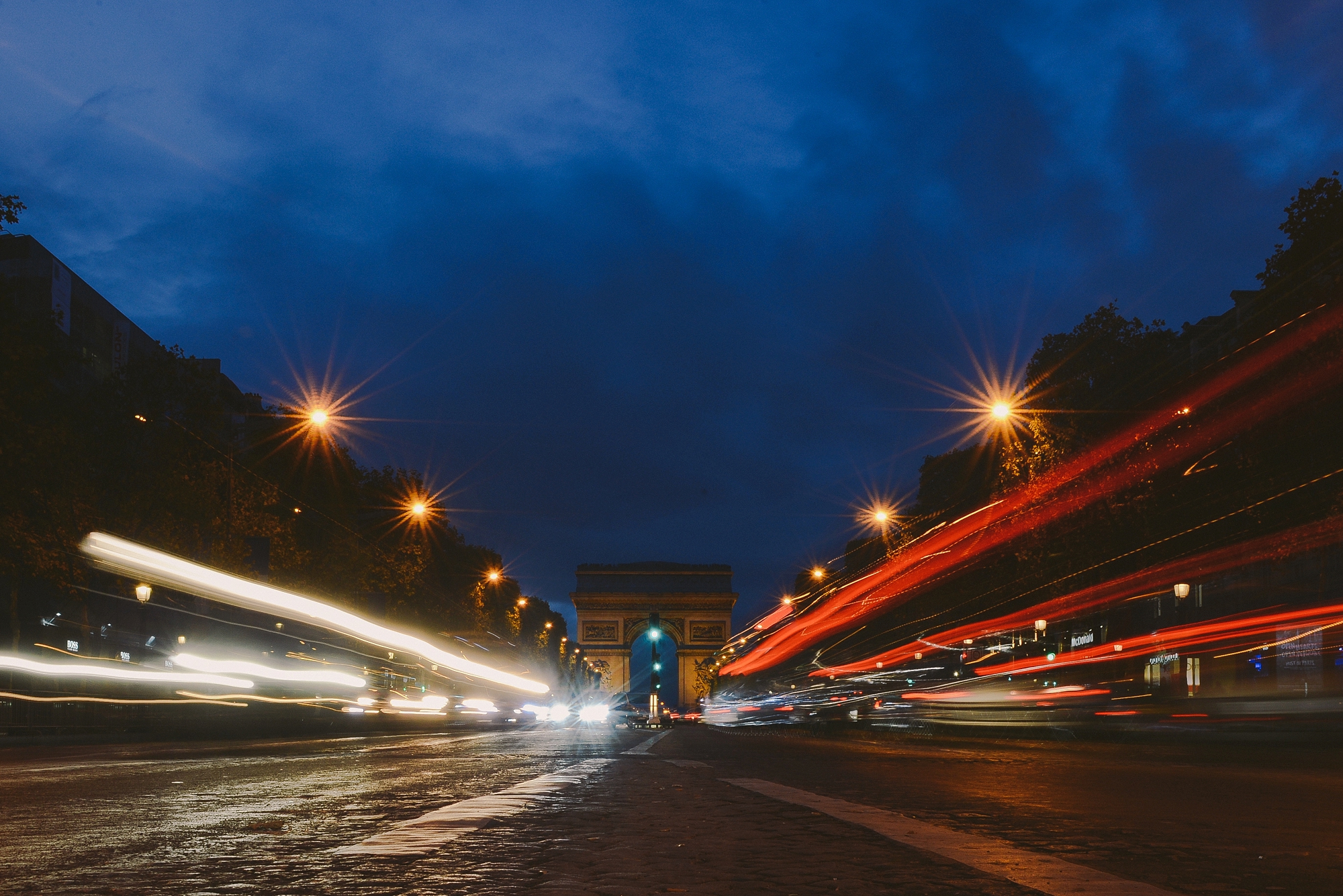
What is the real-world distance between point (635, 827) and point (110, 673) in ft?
84.9

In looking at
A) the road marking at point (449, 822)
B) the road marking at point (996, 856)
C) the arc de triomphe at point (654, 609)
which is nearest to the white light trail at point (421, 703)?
the road marking at point (449, 822)

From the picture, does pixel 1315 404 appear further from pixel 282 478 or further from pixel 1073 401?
pixel 282 478

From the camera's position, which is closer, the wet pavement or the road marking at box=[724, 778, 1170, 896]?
the road marking at box=[724, 778, 1170, 896]

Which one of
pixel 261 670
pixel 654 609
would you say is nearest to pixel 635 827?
pixel 261 670

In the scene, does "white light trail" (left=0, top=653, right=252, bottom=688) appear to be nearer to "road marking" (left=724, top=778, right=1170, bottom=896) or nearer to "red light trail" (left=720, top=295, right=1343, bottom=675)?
"red light trail" (left=720, top=295, right=1343, bottom=675)

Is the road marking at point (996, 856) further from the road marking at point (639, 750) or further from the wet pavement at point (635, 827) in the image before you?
the road marking at point (639, 750)

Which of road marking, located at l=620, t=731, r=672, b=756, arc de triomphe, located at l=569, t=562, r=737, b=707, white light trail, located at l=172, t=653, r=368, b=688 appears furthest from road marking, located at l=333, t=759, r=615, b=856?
arc de triomphe, located at l=569, t=562, r=737, b=707

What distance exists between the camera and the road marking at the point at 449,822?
214 inches

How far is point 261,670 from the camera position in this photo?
33.4m

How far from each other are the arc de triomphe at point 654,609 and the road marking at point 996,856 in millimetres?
115437

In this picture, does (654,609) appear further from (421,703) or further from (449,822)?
(449,822)

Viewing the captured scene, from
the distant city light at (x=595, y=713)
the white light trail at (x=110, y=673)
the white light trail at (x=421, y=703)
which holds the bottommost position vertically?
the distant city light at (x=595, y=713)

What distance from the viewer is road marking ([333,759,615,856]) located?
5.43 metres

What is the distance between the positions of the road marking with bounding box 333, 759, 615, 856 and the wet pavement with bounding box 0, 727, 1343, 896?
0.19ft
